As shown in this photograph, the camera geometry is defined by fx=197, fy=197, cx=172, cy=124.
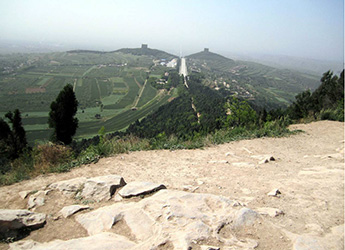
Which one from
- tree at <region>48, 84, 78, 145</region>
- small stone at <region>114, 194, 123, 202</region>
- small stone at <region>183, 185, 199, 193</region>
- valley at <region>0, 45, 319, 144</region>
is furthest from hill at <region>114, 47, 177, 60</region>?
small stone at <region>114, 194, 123, 202</region>

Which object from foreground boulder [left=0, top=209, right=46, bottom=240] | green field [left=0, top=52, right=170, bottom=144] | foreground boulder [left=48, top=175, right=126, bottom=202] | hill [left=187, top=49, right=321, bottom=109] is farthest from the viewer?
hill [left=187, top=49, right=321, bottom=109]

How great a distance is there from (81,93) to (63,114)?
215ft

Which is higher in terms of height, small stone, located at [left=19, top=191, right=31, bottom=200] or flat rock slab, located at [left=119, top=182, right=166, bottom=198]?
flat rock slab, located at [left=119, top=182, right=166, bottom=198]

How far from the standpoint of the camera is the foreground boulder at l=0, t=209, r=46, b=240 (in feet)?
10.2

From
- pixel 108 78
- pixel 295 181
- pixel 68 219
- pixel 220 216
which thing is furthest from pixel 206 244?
pixel 108 78

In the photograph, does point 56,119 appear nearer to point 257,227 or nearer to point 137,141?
point 137,141

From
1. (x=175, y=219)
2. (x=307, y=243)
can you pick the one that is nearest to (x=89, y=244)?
(x=175, y=219)

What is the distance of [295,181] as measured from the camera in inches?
203

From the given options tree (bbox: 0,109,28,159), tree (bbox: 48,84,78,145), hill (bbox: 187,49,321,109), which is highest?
hill (bbox: 187,49,321,109)

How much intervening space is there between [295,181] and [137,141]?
575 cm

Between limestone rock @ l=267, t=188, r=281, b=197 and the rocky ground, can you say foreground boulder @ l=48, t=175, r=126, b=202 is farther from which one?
limestone rock @ l=267, t=188, r=281, b=197

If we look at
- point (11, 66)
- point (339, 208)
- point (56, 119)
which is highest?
point (11, 66)

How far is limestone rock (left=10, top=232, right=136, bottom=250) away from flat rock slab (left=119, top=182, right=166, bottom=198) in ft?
3.98

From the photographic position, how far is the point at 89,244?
278 cm
